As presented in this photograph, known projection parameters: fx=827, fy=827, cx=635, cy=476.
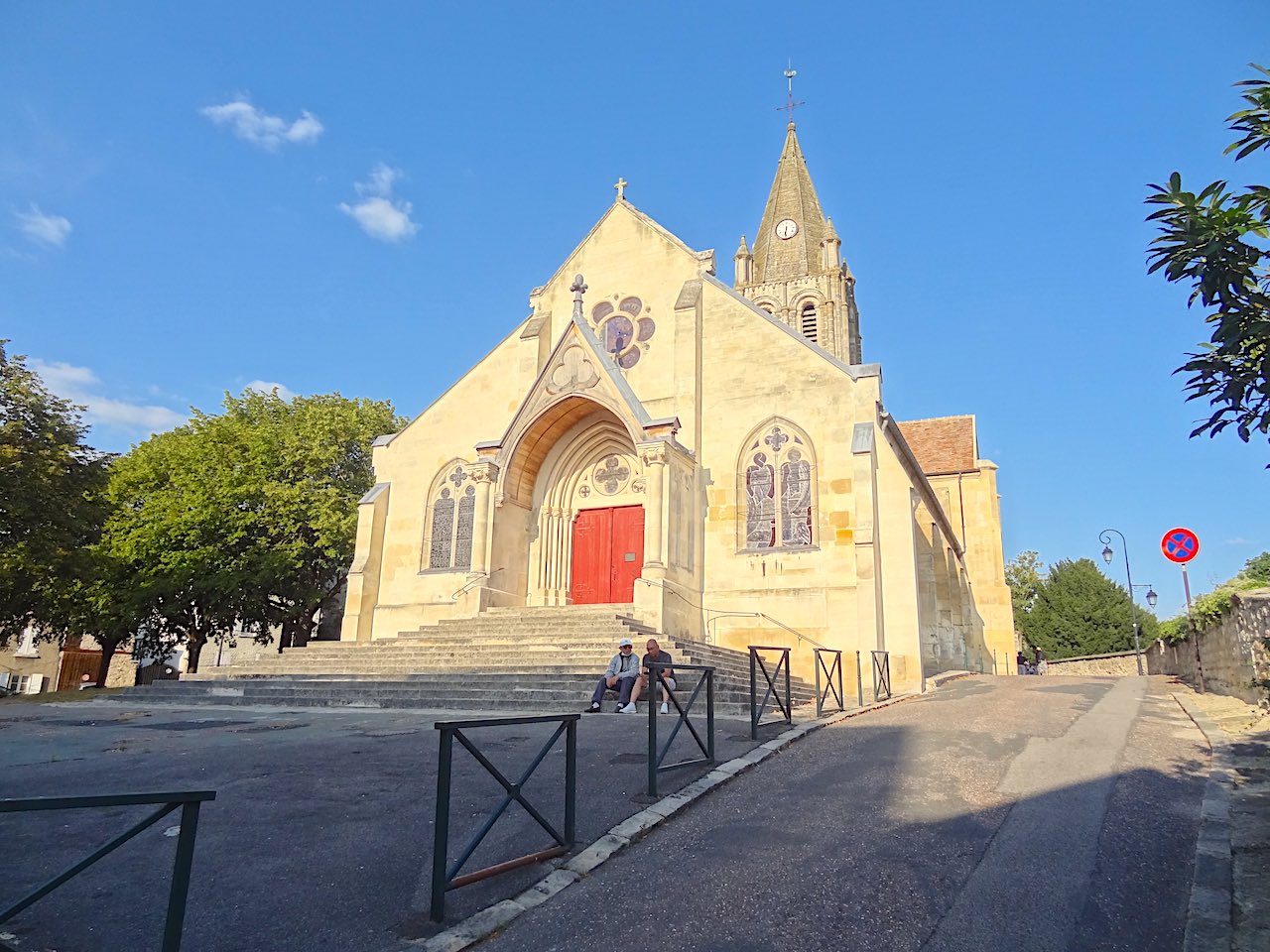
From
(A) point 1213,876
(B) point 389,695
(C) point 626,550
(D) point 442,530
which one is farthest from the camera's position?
(D) point 442,530

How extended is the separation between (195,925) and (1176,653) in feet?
72.9

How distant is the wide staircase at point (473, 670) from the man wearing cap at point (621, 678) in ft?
1.59

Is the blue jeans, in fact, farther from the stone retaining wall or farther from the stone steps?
the stone retaining wall

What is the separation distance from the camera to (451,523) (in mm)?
21312

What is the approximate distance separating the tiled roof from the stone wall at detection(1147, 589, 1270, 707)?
64.3 feet

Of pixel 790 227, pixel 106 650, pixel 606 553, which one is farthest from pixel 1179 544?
pixel 790 227

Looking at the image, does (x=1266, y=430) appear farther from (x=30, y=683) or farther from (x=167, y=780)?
(x=30, y=683)

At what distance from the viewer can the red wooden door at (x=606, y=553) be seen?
20.2m

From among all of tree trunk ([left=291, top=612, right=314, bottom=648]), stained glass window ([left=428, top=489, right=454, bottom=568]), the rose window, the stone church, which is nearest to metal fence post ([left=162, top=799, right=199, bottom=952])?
the stone church

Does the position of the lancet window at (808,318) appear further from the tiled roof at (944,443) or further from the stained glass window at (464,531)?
the stained glass window at (464,531)

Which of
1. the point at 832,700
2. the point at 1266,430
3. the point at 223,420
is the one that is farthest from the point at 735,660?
the point at 223,420

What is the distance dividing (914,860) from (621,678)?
665 cm

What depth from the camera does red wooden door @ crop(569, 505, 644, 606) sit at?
2019cm

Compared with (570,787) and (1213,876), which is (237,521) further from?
(1213,876)
